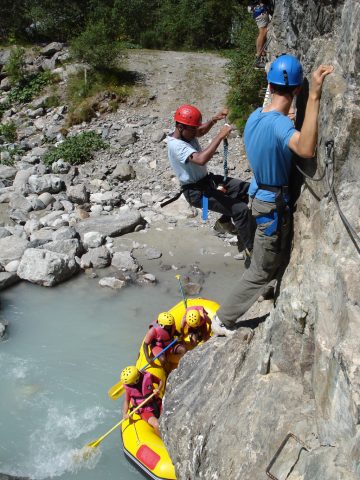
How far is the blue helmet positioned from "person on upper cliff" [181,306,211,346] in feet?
11.8

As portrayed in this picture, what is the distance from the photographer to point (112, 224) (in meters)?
Answer: 10.8

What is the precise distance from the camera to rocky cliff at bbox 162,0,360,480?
3.19 m

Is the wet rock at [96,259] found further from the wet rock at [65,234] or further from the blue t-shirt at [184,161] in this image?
the blue t-shirt at [184,161]

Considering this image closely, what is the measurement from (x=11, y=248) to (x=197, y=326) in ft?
16.6

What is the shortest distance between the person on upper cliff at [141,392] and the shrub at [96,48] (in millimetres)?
12641

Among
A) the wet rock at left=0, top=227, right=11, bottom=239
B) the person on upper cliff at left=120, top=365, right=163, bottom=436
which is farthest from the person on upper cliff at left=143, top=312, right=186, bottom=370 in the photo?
the wet rock at left=0, top=227, right=11, bottom=239

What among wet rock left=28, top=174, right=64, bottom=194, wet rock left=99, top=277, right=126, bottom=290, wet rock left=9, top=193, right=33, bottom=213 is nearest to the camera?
wet rock left=99, top=277, right=126, bottom=290

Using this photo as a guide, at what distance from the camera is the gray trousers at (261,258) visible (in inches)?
180

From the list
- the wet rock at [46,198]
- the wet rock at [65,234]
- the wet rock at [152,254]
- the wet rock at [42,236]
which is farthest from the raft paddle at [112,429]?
the wet rock at [46,198]

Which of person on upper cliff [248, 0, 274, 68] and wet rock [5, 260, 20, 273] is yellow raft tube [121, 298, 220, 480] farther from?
person on upper cliff [248, 0, 274, 68]

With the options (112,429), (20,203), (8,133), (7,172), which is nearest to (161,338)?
(112,429)

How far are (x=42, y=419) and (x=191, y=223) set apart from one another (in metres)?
5.46

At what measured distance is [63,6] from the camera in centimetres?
2125

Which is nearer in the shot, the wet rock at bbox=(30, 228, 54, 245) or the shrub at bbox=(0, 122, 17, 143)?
the wet rock at bbox=(30, 228, 54, 245)
